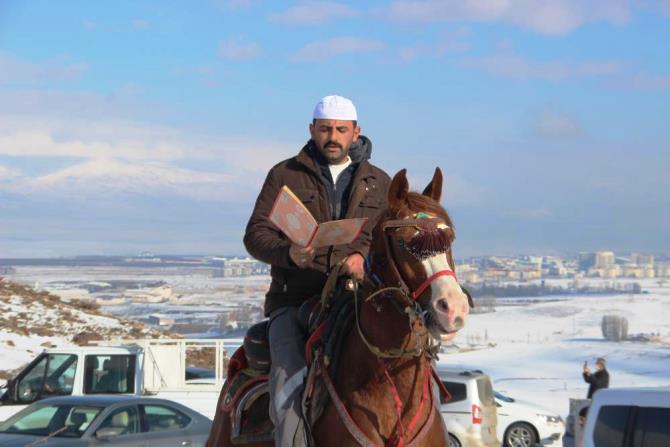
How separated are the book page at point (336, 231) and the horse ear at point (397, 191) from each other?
0.84 ft

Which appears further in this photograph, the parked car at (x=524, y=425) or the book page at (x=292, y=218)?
the parked car at (x=524, y=425)

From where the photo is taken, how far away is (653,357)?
58531 mm

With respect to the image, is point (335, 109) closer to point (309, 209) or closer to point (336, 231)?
point (309, 209)

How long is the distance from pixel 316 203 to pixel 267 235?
356 mm

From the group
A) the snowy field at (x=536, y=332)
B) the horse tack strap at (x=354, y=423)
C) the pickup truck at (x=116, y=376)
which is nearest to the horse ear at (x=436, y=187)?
the horse tack strap at (x=354, y=423)

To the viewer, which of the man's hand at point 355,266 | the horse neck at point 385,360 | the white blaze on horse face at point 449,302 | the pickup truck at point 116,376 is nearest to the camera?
the white blaze on horse face at point 449,302

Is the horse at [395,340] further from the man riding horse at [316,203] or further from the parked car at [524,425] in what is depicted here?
the parked car at [524,425]

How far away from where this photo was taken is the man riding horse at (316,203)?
6.68 metres

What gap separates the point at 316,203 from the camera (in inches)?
269

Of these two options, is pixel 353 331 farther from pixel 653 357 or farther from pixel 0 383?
pixel 653 357

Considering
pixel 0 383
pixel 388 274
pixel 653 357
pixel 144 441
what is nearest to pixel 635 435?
pixel 388 274

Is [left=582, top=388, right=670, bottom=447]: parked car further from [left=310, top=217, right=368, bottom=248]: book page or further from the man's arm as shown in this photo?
[left=310, top=217, right=368, bottom=248]: book page

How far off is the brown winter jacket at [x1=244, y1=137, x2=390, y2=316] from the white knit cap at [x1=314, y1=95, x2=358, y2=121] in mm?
208

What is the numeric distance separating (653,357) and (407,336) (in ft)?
182
